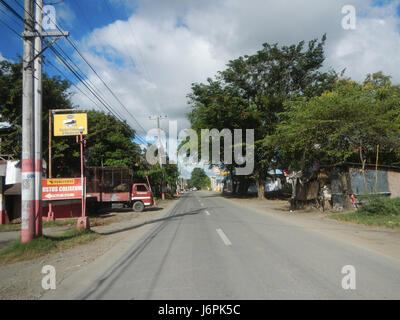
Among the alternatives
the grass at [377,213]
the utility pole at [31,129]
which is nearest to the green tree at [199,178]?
the grass at [377,213]

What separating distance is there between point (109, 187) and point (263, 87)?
764 inches

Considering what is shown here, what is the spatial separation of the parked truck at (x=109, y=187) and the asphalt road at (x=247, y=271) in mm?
11471

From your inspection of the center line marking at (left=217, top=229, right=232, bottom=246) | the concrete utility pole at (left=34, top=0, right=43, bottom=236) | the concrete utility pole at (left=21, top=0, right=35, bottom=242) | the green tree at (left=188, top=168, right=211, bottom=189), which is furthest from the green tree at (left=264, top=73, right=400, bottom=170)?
the green tree at (left=188, top=168, right=211, bottom=189)

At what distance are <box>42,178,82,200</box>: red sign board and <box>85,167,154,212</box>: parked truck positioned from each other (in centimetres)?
267

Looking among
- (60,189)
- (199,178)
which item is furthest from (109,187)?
(199,178)

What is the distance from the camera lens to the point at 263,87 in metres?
29.5

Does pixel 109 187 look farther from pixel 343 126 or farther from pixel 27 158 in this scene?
pixel 343 126
